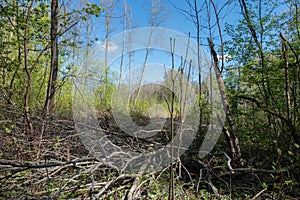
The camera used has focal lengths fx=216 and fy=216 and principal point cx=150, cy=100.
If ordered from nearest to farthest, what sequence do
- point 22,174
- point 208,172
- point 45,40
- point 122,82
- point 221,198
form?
point 221,198, point 22,174, point 208,172, point 45,40, point 122,82

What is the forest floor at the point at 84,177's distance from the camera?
1993 mm

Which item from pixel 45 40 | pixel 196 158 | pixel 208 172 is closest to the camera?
pixel 208 172

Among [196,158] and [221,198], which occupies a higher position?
[196,158]

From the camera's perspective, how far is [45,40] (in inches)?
128

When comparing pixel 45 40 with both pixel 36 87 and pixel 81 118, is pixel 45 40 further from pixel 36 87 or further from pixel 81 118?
pixel 36 87

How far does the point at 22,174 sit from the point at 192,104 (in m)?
2.93

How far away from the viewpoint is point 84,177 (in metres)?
2.40

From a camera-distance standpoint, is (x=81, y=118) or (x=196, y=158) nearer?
(x=196, y=158)

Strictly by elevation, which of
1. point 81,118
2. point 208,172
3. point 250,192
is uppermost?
point 81,118

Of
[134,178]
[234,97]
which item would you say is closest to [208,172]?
[134,178]

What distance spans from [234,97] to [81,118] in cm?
Result: 236

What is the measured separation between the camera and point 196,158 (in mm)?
3018

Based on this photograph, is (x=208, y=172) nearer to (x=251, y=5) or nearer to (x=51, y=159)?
(x=51, y=159)

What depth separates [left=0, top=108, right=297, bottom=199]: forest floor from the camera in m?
1.99
